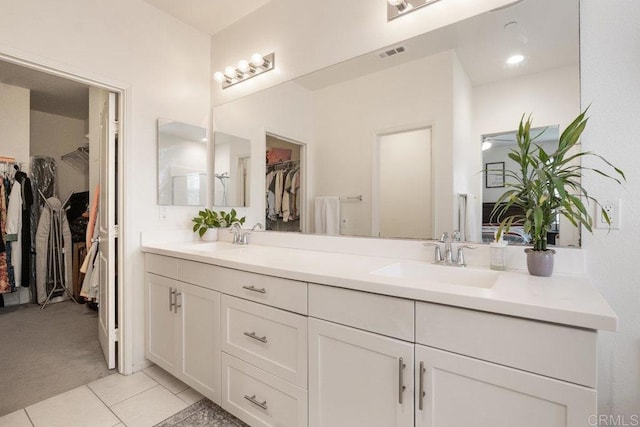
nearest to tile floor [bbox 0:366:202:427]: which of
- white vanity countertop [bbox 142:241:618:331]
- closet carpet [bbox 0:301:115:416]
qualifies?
closet carpet [bbox 0:301:115:416]

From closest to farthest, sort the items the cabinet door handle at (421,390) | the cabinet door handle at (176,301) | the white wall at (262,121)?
the cabinet door handle at (421,390)
the cabinet door handle at (176,301)
the white wall at (262,121)

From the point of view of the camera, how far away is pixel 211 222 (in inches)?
99.3

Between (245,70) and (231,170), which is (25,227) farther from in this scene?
(245,70)

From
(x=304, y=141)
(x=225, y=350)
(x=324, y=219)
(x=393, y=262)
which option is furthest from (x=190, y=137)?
(x=393, y=262)

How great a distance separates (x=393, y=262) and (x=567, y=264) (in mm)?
714

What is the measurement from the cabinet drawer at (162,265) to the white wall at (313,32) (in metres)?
1.39

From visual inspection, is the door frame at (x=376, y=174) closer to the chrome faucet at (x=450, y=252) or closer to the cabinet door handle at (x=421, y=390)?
the chrome faucet at (x=450, y=252)

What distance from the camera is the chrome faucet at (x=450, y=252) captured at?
1.43m

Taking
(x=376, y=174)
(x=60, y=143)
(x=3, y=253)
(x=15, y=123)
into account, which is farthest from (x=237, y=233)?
(x=60, y=143)

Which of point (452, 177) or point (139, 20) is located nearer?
point (452, 177)

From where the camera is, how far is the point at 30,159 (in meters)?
4.03

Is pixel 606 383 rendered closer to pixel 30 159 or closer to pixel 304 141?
pixel 304 141

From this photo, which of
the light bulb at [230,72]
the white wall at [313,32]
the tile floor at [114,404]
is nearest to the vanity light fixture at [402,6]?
the white wall at [313,32]

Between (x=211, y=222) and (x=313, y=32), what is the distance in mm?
1609
